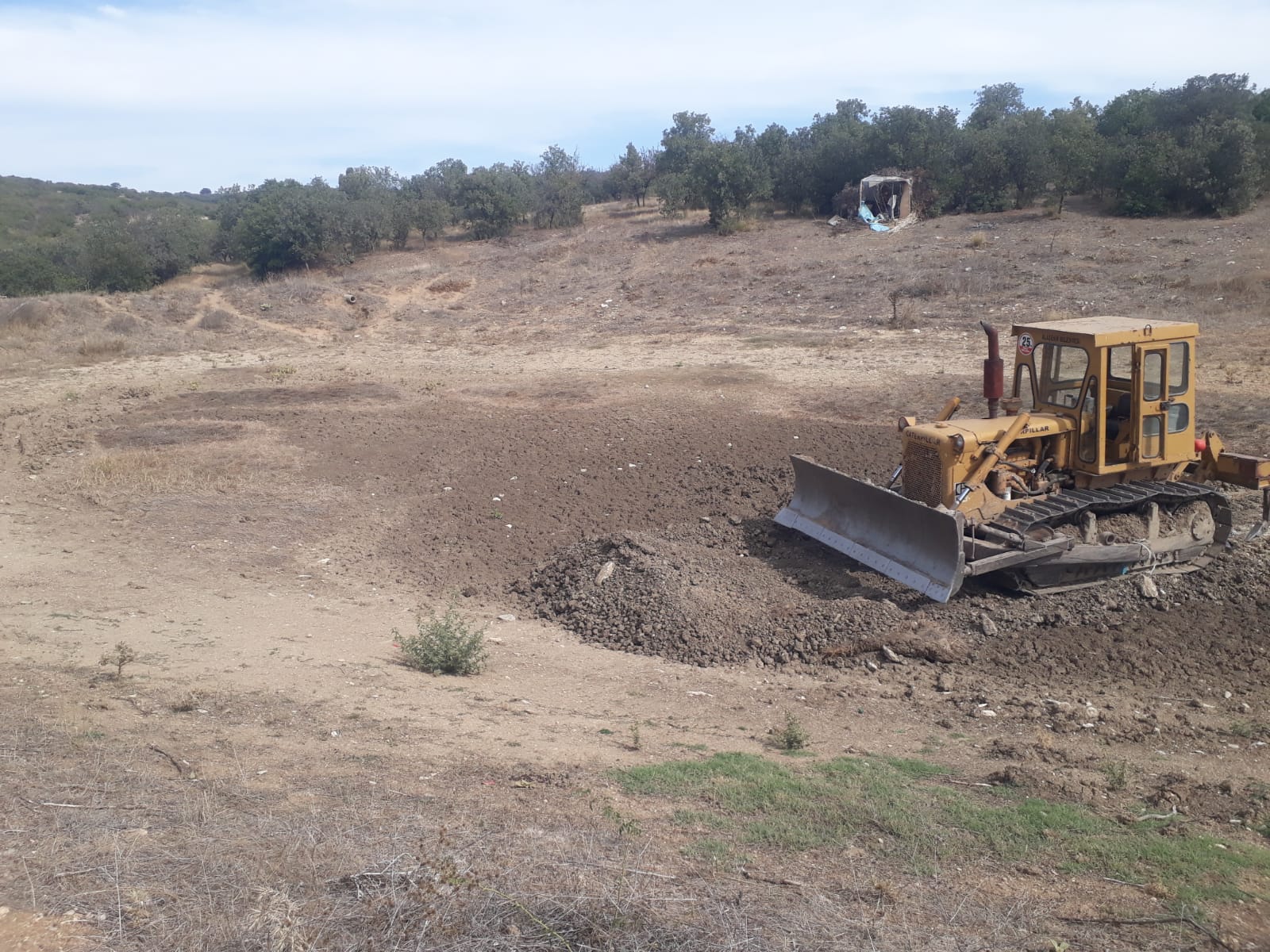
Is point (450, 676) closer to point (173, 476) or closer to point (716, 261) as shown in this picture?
point (173, 476)

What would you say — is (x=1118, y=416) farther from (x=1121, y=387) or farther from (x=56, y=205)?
(x=56, y=205)

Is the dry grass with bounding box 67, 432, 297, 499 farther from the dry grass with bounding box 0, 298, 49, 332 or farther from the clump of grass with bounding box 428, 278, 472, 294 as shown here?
the clump of grass with bounding box 428, 278, 472, 294

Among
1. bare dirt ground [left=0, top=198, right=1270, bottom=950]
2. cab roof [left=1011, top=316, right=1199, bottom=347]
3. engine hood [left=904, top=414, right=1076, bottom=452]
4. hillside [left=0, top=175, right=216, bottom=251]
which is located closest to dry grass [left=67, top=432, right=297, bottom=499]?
bare dirt ground [left=0, top=198, right=1270, bottom=950]

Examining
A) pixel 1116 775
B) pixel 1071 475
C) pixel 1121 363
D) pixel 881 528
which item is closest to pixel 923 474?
pixel 881 528

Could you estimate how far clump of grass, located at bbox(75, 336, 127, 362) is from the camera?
2317cm

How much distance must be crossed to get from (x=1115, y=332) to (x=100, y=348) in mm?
22216

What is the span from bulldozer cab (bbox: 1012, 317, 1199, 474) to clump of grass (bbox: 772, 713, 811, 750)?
172 inches

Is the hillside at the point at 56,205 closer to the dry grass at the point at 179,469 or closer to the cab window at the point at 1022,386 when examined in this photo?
the dry grass at the point at 179,469

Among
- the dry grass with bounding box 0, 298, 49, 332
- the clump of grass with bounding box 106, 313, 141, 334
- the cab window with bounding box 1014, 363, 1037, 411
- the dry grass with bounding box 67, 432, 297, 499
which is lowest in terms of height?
the dry grass with bounding box 67, 432, 297, 499

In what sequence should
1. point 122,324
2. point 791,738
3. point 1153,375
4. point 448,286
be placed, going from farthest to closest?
point 448,286 → point 122,324 → point 1153,375 → point 791,738

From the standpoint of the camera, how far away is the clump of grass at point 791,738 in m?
6.54

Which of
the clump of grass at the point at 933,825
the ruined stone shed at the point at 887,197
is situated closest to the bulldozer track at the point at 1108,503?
the clump of grass at the point at 933,825

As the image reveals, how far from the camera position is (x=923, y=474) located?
9547mm

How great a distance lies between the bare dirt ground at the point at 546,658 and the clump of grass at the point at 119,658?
0.43ft
